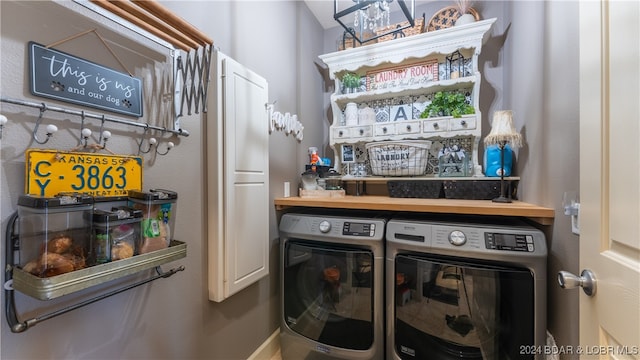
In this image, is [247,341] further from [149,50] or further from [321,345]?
[149,50]

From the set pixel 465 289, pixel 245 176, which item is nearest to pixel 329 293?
pixel 465 289

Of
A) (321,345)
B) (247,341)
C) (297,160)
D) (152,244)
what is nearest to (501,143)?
(297,160)

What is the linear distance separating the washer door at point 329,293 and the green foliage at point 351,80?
1369 millimetres

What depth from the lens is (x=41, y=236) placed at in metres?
0.60

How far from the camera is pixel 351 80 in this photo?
2.09 metres

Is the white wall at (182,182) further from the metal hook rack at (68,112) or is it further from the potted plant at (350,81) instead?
the potted plant at (350,81)

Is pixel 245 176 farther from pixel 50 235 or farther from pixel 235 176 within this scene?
pixel 50 235

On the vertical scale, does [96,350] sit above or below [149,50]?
below

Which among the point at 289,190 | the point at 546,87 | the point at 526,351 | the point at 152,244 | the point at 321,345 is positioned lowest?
the point at 321,345

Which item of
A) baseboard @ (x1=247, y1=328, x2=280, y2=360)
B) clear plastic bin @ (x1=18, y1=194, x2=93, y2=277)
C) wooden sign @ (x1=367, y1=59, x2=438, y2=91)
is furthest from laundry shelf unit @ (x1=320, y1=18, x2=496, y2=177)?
clear plastic bin @ (x1=18, y1=194, x2=93, y2=277)

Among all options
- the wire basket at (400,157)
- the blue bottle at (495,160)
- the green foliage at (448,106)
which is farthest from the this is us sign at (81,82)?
the blue bottle at (495,160)

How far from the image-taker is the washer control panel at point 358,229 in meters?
1.34

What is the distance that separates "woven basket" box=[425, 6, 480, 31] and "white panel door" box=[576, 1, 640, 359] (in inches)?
57.1

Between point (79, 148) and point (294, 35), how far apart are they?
1.67 metres
